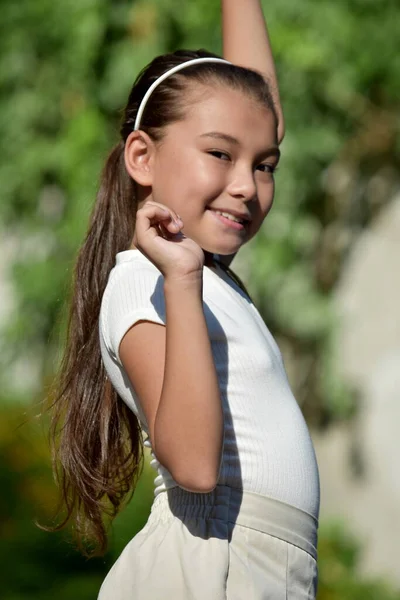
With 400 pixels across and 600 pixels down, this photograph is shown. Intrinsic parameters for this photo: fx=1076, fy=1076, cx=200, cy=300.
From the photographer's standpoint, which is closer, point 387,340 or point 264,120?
point 264,120

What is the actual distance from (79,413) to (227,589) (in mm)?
440

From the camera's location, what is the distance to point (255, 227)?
A: 187 centimetres

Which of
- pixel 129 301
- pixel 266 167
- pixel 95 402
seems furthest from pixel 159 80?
pixel 95 402

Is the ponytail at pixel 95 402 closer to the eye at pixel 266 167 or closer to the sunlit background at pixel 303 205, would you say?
the eye at pixel 266 167

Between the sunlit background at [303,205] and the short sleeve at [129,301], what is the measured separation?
10.2ft

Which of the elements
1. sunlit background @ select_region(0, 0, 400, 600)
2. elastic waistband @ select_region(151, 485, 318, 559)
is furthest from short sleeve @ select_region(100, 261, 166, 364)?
sunlit background @ select_region(0, 0, 400, 600)

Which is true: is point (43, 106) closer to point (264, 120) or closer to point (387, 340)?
point (387, 340)

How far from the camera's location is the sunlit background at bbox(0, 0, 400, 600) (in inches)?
200

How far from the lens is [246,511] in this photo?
1.68 meters

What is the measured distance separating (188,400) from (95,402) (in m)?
0.44

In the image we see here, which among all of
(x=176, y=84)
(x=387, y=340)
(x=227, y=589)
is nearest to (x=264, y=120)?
(x=176, y=84)

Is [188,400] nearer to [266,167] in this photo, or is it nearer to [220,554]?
[220,554]

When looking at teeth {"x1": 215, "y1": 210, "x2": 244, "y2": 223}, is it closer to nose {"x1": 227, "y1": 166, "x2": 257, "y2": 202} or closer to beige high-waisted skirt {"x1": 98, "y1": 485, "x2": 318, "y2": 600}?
nose {"x1": 227, "y1": 166, "x2": 257, "y2": 202}

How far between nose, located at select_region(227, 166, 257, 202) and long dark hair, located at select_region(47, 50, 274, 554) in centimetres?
15
